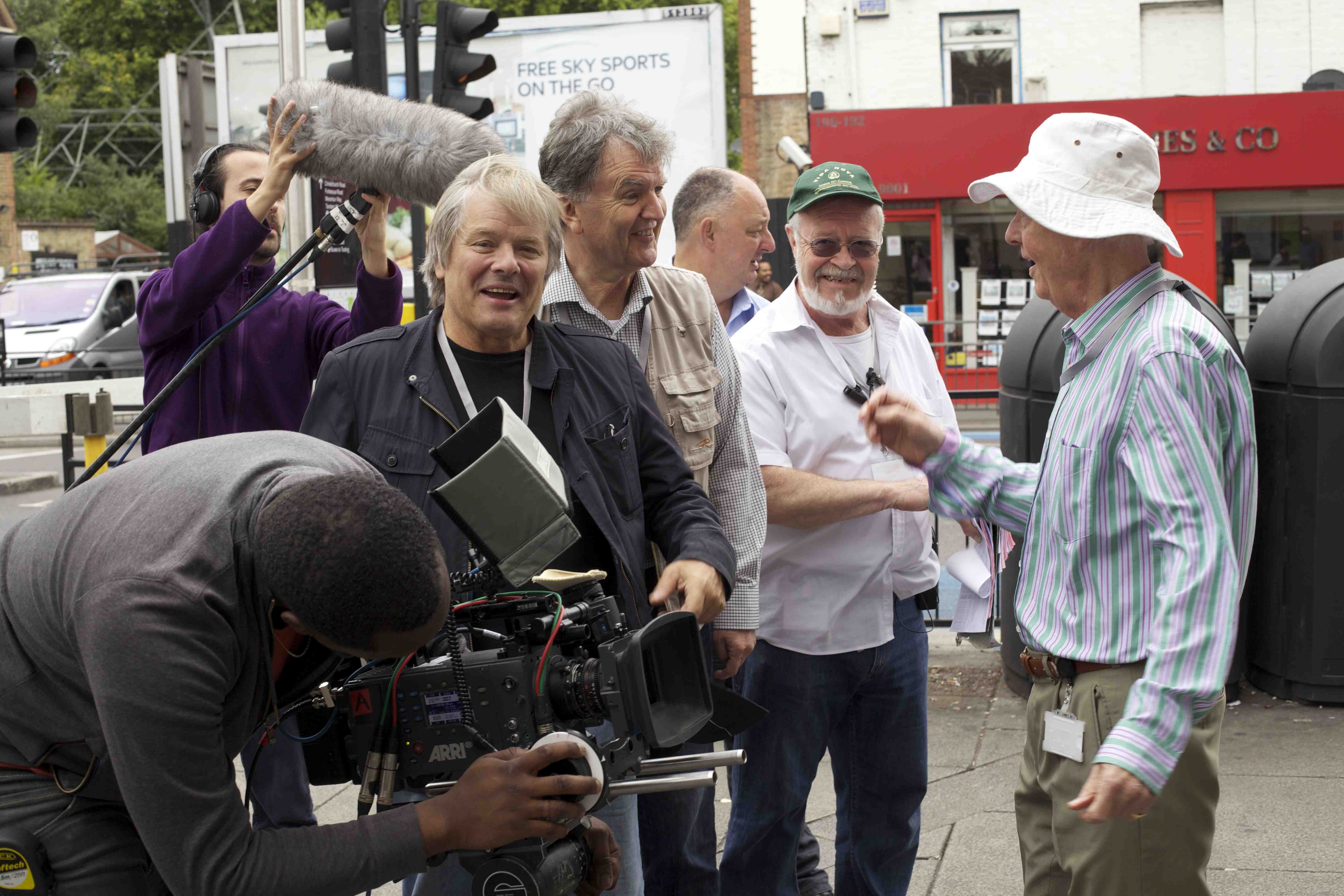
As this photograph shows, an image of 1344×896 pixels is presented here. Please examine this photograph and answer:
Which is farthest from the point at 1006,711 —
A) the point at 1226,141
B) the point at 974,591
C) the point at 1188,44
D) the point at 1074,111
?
the point at 1188,44

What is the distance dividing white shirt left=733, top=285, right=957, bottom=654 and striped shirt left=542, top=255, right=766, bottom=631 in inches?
6.2

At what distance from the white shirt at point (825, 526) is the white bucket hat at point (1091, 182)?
107 cm

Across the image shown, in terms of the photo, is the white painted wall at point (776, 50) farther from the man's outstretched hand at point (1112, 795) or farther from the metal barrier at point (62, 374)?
the man's outstretched hand at point (1112, 795)

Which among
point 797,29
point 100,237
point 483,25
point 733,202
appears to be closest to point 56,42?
point 100,237

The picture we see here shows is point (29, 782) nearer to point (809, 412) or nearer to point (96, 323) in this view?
point (809, 412)

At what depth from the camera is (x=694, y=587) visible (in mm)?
2758

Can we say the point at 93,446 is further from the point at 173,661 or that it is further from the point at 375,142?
the point at 173,661

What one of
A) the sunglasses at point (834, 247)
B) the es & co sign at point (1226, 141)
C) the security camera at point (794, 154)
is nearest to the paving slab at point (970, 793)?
the sunglasses at point (834, 247)

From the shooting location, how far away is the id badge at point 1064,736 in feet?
8.34

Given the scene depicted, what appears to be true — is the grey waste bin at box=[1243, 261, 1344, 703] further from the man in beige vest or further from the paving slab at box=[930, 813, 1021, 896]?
the man in beige vest

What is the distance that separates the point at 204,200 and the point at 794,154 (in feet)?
53.0

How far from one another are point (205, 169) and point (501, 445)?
2.03m

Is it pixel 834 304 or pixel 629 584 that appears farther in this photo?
pixel 834 304

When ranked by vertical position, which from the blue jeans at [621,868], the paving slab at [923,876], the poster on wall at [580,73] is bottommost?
the paving slab at [923,876]
